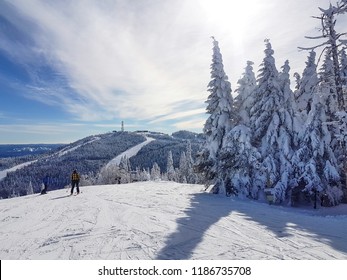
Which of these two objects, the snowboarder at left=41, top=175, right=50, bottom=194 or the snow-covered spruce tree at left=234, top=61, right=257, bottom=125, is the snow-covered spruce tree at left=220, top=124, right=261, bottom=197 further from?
the snowboarder at left=41, top=175, right=50, bottom=194

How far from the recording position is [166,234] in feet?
27.6

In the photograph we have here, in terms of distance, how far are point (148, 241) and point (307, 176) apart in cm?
1346

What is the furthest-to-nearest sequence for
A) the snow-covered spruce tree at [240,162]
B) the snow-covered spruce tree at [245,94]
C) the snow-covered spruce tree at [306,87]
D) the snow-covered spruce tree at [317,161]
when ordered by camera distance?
the snow-covered spruce tree at [306,87], the snow-covered spruce tree at [245,94], the snow-covered spruce tree at [240,162], the snow-covered spruce tree at [317,161]

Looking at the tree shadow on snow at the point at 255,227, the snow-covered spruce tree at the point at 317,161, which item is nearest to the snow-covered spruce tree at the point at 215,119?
the snow-covered spruce tree at the point at 317,161

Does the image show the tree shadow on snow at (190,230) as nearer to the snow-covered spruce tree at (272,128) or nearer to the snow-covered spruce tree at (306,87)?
the snow-covered spruce tree at (272,128)

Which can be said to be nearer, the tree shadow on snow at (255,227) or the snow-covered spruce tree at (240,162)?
the tree shadow on snow at (255,227)

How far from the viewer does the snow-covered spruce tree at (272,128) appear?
60.8ft

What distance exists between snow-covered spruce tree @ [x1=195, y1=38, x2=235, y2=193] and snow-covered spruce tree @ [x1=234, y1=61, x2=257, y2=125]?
0.96 m

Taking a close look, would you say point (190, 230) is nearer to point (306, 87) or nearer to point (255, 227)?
point (255, 227)

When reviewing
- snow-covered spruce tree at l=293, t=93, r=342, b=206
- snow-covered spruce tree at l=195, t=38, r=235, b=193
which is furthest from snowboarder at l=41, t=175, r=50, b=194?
snow-covered spruce tree at l=293, t=93, r=342, b=206

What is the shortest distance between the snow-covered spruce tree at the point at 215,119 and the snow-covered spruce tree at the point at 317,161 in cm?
534

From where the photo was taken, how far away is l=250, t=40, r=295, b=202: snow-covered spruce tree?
60.8ft
